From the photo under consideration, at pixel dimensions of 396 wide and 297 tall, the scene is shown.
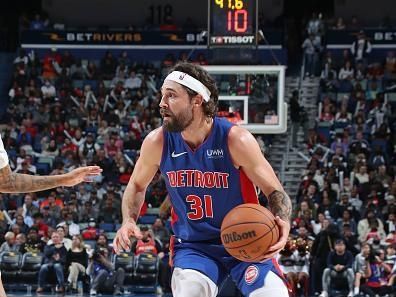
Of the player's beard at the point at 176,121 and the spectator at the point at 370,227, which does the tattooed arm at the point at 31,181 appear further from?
the spectator at the point at 370,227

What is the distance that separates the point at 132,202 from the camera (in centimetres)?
604

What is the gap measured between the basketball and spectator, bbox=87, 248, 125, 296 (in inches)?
409

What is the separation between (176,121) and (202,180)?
41 centimetres

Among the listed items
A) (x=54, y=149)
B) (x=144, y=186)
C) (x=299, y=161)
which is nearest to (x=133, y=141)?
(x=54, y=149)

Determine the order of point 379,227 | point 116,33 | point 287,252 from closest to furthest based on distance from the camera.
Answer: point 287,252 → point 379,227 → point 116,33

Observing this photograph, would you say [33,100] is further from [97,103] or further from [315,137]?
[315,137]

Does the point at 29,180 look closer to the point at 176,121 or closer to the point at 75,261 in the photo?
the point at 176,121

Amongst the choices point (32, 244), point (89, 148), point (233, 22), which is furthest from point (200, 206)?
point (89, 148)

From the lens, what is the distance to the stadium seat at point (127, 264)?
51.9 ft

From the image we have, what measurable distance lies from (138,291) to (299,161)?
6973 mm

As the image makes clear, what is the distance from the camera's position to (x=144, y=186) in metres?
6.14

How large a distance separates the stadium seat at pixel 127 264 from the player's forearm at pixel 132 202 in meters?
9.90

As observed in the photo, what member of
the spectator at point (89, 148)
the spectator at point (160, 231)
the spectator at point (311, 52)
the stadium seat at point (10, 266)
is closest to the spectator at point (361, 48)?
the spectator at point (311, 52)

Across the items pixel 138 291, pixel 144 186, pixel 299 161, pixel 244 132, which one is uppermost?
pixel 244 132
